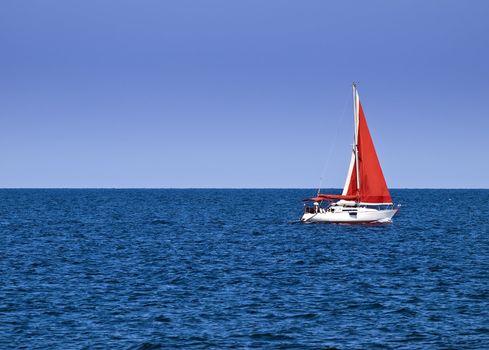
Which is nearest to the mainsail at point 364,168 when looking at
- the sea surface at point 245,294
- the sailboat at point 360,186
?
the sailboat at point 360,186

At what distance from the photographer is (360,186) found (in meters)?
73.6

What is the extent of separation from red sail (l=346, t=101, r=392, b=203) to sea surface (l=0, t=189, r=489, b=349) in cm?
1037

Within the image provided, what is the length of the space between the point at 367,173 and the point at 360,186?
57.9 inches

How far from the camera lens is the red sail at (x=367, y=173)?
73125 mm

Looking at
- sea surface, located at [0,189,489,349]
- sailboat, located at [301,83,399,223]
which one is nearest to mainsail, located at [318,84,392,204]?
sailboat, located at [301,83,399,223]

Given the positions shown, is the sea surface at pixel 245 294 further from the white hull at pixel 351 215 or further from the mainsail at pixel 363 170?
the white hull at pixel 351 215

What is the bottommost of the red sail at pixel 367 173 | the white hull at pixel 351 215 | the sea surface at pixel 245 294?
the sea surface at pixel 245 294

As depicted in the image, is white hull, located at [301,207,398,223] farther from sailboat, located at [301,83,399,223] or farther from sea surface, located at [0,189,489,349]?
sea surface, located at [0,189,489,349]

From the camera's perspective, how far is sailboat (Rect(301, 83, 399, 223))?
7312cm

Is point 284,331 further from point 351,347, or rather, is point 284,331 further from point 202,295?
point 202,295

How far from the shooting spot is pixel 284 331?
1061 inches

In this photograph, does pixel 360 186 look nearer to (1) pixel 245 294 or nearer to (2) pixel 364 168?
(2) pixel 364 168

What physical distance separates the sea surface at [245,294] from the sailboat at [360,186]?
10.4 metres

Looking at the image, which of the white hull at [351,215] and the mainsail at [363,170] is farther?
the white hull at [351,215]
